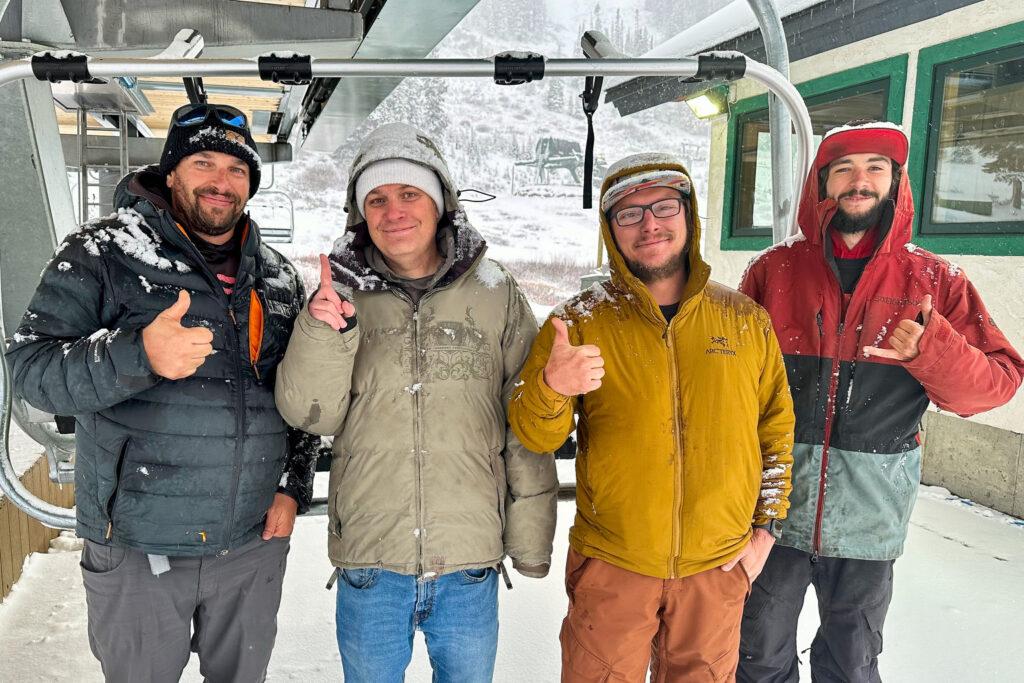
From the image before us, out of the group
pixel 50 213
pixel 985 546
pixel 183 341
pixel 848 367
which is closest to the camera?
pixel 183 341

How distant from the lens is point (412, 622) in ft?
5.30

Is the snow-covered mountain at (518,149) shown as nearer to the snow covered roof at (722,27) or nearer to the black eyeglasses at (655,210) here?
the snow covered roof at (722,27)

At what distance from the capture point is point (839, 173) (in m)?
1.79

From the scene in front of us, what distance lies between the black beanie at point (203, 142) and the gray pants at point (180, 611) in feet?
2.99

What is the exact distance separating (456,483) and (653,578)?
50 centimetres

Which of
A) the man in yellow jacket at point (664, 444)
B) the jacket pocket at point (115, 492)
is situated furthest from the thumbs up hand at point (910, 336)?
the jacket pocket at point (115, 492)

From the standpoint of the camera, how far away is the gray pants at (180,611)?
153cm

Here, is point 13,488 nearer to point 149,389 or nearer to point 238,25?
point 149,389

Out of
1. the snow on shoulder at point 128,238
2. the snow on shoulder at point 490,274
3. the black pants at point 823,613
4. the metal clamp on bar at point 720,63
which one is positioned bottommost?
the black pants at point 823,613

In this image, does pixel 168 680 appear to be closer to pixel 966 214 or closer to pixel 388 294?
pixel 388 294

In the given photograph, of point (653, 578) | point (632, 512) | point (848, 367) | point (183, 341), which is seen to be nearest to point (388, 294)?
point (183, 341)

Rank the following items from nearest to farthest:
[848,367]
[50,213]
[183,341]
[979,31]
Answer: [183,341]
[848,367]
[50,213]
[979,31]

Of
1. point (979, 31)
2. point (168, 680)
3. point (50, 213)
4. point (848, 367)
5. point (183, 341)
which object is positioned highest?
point (979, 31)

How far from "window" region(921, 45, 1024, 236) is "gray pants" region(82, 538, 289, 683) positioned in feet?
15.7
